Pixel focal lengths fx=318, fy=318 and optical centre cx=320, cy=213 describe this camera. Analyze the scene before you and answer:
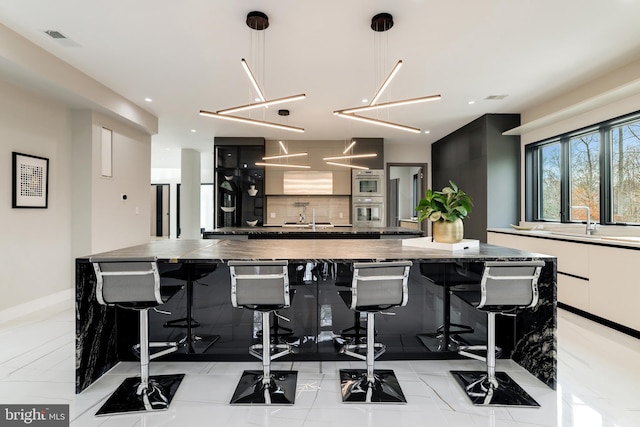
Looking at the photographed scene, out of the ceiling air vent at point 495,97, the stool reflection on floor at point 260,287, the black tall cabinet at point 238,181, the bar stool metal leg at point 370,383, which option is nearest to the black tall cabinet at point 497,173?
the ceiling air vent at point 495,97

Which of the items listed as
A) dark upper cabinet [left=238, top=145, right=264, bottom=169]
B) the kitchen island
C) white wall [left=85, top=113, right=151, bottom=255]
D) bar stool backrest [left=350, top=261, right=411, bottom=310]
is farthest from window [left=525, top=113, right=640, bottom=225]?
white wall [left=85, top=113, right=151, bottom=255]

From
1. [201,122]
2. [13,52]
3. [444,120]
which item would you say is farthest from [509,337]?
[201,122]

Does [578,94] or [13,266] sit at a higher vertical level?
[578,94]

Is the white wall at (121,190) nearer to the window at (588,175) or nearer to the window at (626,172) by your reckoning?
the window at (588,175)

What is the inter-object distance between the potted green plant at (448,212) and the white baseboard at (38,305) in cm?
450

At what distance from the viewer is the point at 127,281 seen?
1964 millimetres

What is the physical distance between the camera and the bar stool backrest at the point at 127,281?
1945 millimetres

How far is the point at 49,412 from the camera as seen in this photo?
192 cm

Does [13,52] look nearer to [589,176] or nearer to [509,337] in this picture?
[509,337]

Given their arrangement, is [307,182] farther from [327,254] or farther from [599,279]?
[599,279]

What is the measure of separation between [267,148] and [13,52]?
4.78m

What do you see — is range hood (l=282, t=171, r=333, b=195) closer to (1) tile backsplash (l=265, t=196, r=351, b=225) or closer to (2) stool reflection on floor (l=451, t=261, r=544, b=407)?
(1) tile backsplash (l=265, t=196, r=351, b=225)

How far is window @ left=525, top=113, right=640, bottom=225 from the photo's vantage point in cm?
375

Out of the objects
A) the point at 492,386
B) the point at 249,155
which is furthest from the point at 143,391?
the point at 249,155
